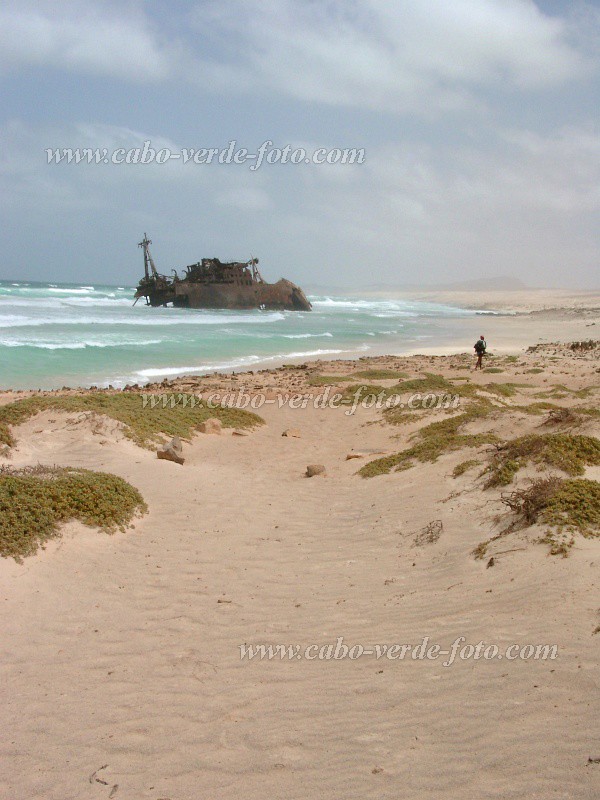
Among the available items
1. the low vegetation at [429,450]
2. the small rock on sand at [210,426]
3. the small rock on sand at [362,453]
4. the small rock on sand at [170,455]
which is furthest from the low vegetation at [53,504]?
the small rock on sand at [210,426]

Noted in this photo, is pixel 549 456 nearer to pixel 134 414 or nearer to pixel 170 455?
pixel 170 455

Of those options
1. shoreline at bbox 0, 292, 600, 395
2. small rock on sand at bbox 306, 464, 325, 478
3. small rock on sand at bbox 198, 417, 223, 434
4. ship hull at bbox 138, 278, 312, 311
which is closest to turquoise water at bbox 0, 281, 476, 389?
shoreline at bbox 0, 292, 600, 395

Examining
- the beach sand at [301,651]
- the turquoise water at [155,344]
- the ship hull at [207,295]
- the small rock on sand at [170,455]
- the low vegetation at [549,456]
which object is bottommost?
the beach sand at [301,651]

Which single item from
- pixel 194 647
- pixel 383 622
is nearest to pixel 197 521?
pixel 194 647

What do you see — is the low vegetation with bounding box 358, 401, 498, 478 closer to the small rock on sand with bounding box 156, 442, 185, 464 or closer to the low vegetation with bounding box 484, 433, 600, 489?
the low vegetation with bounding box 484, 433, 600, 489

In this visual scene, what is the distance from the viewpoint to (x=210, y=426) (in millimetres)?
13680

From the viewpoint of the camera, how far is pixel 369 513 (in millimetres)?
8430

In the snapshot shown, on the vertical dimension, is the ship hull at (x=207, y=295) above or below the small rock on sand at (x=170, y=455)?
above

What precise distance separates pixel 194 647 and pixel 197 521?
306cm

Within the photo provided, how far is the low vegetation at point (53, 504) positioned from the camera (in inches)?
259

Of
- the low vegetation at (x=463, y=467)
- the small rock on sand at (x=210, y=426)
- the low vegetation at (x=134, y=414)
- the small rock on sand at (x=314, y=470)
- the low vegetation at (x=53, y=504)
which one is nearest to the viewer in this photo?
the low vegetation at (x=53, y=504)

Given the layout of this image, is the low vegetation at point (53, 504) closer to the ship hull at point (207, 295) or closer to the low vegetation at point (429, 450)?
the low vegetation at point (429, 450)

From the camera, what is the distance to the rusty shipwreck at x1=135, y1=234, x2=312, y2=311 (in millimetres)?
61125

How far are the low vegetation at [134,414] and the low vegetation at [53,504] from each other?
3.31 metres
